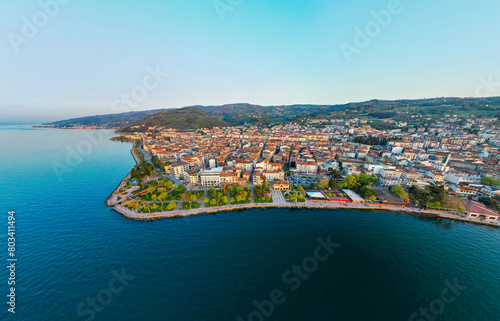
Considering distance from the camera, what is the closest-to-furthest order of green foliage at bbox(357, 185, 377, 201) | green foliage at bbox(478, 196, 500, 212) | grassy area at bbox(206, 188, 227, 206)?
green foliage at bbox(478, 196, 500, 212)
grassy area at bbox(206, 188, 227, 206)
green foliage at bbox(357, 185, 377, 201)

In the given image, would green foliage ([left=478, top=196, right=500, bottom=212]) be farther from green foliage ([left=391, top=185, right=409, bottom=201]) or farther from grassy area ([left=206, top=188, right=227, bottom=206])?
grassy area ([left=206, top=188, right=227, bottom=206])

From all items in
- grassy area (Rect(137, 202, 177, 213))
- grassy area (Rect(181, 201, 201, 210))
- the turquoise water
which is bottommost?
the turquoise water

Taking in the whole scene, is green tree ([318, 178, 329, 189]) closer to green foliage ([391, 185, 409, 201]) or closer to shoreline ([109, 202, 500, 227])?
shoreline ([109, 202, 500, 227])

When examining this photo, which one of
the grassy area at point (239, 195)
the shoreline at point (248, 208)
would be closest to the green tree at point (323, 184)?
the shoreline at point (248, 208)

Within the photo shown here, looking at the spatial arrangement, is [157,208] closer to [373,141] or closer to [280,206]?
[280,206]

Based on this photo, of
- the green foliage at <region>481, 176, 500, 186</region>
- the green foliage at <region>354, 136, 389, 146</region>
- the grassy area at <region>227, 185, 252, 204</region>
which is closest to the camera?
the grassy area at <region>227, 185, 252, 204</region>

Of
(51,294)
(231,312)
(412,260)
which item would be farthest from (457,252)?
(51,294)

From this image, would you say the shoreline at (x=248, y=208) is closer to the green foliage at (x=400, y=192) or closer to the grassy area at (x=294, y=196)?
the grassy area at (x=294, y=196)

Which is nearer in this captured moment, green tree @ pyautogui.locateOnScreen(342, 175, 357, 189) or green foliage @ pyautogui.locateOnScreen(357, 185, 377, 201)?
green foliage @ pyautogui.locateOnScreen(357, 185, 377, 201)

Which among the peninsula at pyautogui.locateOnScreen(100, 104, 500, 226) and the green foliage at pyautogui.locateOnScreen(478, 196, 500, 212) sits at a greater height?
the peninsula at pyautogui.locateOnScreen(100, 104, 500, 226)

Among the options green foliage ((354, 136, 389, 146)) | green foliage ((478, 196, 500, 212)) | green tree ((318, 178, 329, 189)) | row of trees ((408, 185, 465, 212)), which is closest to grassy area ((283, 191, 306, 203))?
green tree ((318, 178, 329, 189))
